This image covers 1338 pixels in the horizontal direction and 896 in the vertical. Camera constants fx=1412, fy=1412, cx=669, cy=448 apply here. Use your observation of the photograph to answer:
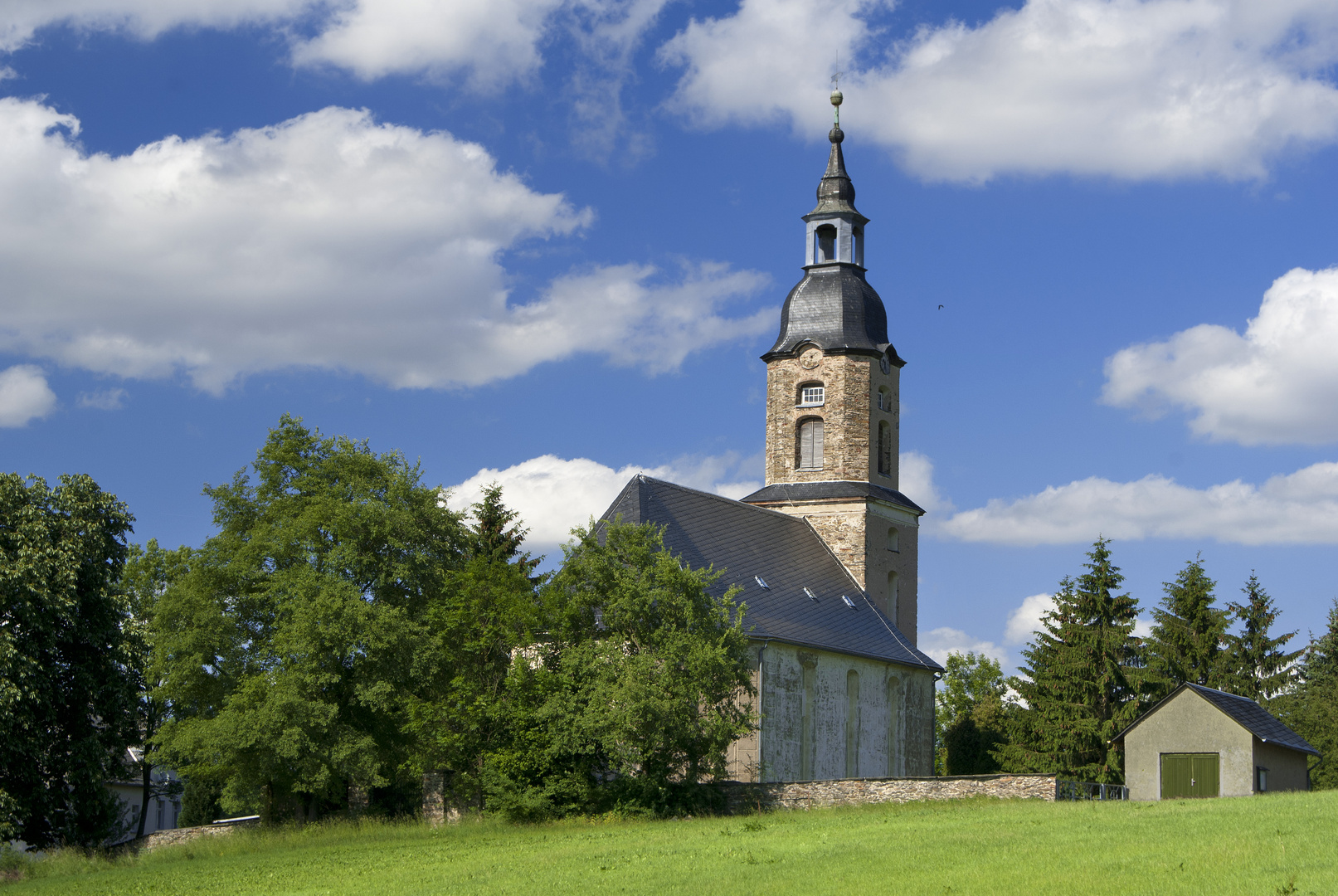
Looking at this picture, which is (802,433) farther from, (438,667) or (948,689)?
(948,689)

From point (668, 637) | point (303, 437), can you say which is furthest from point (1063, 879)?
point (303, 437)

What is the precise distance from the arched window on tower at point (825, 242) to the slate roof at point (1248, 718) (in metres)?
19.4

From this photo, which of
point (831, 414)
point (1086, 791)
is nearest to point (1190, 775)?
point (1086, 791)

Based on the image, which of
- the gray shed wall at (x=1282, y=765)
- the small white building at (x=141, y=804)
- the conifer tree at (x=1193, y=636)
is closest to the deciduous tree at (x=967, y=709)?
the conifer tree at (x=1193, y=636)

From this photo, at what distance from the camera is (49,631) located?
29438mm

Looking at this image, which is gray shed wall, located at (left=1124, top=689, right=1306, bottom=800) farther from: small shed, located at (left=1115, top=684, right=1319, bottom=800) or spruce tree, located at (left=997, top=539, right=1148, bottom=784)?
spruce tree, located at (left=997, top=539, right=1148, bottom=784)

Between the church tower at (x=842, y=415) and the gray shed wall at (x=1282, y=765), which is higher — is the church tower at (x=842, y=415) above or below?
above

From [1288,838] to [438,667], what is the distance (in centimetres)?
1962

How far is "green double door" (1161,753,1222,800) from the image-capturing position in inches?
1254

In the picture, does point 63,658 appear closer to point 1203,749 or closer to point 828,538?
point 828,538

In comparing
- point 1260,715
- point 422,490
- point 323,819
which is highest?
point 422,490

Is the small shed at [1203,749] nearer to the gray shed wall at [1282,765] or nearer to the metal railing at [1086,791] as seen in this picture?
the gray shed wall at [1282,765]

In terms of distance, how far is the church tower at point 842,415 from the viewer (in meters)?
45.1

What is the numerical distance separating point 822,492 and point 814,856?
2629 cm
